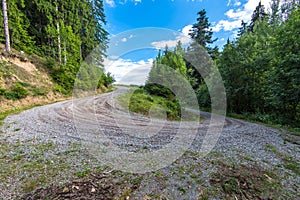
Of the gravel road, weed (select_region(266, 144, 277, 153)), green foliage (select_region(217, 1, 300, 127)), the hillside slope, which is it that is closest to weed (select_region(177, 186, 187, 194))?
the gravel road

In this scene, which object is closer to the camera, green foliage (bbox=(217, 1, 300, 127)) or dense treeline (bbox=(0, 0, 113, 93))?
green foliage (bbox=(217, 1, 300, 127))

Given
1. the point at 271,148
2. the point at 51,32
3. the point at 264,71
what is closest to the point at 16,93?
the point at 51,32

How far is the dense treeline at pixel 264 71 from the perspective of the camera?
264 inches

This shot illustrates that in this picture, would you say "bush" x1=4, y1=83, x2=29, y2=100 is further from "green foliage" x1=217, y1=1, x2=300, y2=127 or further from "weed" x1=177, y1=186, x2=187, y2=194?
"green foliage" x1=217, y1=1, x2=300, y2=127

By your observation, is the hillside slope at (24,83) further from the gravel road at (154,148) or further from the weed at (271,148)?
the weed at (271,148)

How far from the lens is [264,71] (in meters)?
10.0

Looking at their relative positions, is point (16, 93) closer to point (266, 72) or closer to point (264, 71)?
point (266, 72)

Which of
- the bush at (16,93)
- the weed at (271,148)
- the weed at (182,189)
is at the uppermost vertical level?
the bush at (16,93)

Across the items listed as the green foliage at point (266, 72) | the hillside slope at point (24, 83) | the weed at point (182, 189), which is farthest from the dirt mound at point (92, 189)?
the green foliage at point (266, 72)

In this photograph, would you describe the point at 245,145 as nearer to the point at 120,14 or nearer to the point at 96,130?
the point at 96,130

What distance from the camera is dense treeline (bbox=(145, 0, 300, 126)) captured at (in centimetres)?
670

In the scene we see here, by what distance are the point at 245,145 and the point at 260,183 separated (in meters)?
2.14

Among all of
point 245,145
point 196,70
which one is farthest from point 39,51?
point 196,70

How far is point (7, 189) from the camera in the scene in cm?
199
